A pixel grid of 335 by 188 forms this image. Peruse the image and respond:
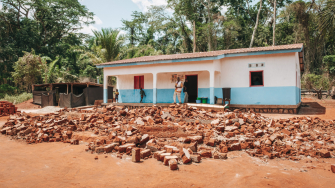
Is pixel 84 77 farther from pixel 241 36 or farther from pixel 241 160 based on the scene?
pixel 241 160

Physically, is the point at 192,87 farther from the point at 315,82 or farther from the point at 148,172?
the point at 315,82

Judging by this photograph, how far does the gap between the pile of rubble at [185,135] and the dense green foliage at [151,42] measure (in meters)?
16.9

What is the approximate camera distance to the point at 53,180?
411cm

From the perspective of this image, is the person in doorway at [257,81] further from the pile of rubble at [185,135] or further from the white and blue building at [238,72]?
the pile of rubble at [185,135]

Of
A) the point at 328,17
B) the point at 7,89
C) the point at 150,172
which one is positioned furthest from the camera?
the point at 7,89

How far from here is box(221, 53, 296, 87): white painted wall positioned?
11859mm

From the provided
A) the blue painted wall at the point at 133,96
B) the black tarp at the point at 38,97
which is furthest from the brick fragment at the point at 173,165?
the black tarp at the point at 38,97

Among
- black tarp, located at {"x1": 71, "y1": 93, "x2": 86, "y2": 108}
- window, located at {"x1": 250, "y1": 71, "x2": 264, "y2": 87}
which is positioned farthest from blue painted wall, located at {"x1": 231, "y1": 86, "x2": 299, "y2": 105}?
black tarp, located at {"x1": 71, "y1": 93, "x2": 86, "y2": 108}

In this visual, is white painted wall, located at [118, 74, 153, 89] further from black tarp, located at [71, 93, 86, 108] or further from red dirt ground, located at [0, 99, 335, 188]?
red dirt ground, located at [0, 99, 335, 188]

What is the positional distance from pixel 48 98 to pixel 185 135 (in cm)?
1623

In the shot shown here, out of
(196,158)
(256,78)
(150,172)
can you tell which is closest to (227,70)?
(256,78)

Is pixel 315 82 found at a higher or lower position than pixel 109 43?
lower

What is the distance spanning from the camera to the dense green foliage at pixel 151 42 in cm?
2430

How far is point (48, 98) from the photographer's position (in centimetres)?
1891
